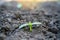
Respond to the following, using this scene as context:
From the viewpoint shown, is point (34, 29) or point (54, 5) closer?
point (34, 29)

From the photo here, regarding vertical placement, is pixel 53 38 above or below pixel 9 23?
below

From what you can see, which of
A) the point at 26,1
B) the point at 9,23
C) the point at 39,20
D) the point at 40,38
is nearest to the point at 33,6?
the point at 26,1

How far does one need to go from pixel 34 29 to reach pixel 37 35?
0.40 ft

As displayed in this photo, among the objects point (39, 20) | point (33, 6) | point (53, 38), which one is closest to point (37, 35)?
point (53, 38)

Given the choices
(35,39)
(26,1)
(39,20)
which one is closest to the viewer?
(35,39)

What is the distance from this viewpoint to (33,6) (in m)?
2.93

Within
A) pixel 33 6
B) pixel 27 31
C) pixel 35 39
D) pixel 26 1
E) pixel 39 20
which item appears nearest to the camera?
pixel 35 39

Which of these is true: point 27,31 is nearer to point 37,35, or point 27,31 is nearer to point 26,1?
Answer: point 37,35

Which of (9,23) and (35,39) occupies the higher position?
(9,23)

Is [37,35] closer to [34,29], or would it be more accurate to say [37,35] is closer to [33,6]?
[34,29]

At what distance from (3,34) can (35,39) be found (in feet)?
1.21

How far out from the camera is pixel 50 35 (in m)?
1.91

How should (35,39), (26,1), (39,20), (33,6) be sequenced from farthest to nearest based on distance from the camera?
(26,1)
(33,6)
(39,20)
(35,39)

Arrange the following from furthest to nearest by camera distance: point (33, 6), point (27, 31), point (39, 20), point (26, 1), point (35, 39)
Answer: point (26, 1)
point (33, 6)
point (39, 20)
point (27, 31)
point (35, 39)
